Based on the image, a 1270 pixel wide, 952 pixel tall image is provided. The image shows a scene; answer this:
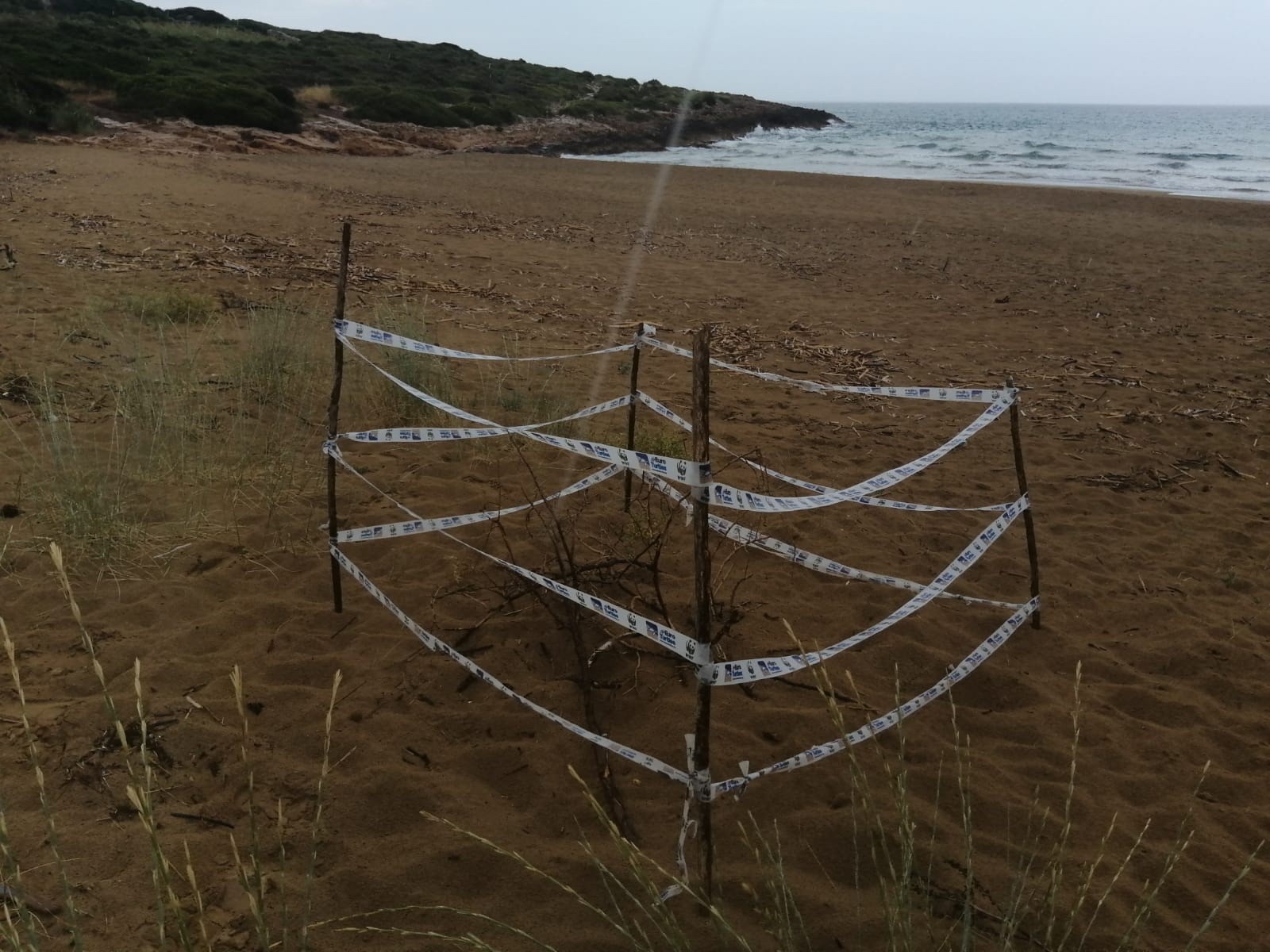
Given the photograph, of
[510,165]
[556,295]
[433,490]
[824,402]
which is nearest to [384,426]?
[433,490]

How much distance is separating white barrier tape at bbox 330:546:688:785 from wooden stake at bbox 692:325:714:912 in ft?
0.49

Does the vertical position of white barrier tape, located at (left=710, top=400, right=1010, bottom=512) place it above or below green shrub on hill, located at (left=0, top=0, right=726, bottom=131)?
below

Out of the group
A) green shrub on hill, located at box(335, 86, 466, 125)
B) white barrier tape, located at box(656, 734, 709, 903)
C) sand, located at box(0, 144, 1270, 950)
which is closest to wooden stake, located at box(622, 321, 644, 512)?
sand, located at box(0, 144, 1270, 950)

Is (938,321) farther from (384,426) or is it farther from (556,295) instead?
(384,426)

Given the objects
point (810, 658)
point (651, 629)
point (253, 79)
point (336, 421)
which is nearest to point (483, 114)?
point (253, 79)

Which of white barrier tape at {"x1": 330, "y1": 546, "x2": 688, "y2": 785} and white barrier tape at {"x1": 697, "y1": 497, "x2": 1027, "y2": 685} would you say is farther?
white barrier tape at {"x1": 330, "y1": 546, "x2": 688, "y2": 785}

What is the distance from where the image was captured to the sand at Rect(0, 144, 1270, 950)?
238cm

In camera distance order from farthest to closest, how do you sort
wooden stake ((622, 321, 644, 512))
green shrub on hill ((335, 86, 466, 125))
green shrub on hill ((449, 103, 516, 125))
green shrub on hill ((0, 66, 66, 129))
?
green shrub on hill ((449, 103, 516, 125)), green shrub on hill ((335, 86, 466, 125)), green shrub on hill ((0, 66, 66, 129)), wooden stake ((622, 321, 644, 512))

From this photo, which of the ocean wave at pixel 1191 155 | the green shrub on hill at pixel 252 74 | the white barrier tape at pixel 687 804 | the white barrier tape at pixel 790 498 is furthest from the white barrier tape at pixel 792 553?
the ocean wave at pixel 1191 155

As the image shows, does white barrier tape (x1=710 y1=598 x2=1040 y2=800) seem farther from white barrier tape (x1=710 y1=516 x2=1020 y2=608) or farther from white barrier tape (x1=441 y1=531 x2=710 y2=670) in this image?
white barrier tape (x1=441 y1=531 x2=710 y2=670)

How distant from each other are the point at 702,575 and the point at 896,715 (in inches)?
38.3

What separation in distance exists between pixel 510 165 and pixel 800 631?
908 inches

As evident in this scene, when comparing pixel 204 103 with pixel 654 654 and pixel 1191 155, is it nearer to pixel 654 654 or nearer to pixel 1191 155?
pixel 654 654

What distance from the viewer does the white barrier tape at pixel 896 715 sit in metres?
2.34
